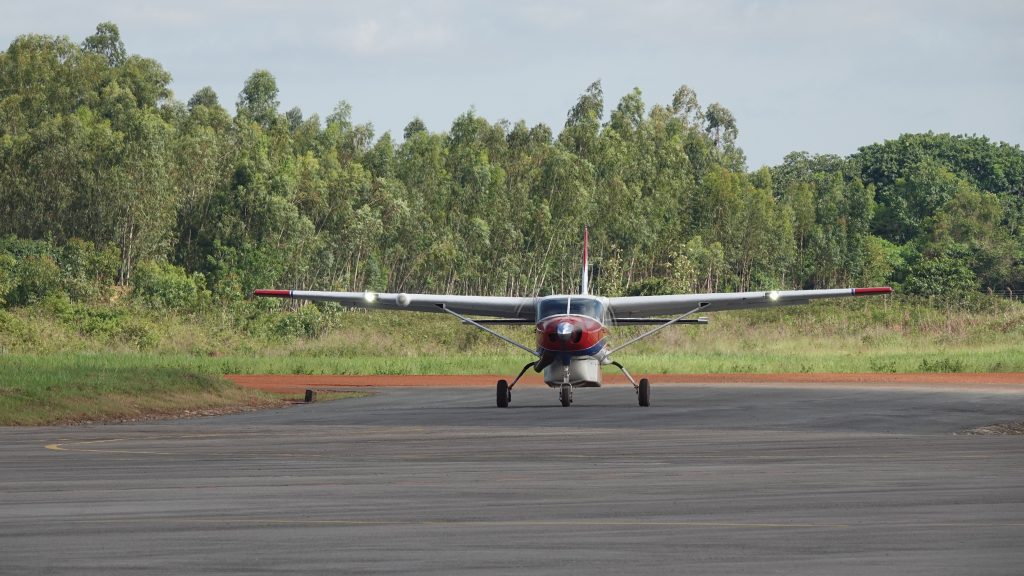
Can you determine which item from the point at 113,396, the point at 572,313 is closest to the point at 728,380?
the point at 572,313

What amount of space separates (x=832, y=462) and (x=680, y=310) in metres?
22.6

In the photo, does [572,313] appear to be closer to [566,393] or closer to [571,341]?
[571,341]

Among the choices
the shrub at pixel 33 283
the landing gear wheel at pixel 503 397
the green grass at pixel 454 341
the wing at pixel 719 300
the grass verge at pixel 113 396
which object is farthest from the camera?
the shrub at pixel 33 283

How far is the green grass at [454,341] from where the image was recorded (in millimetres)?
51250

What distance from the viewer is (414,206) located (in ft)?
348

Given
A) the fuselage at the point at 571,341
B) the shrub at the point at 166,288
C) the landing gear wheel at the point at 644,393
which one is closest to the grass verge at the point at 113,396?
the fuselage at the point at 571,341

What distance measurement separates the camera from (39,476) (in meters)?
15.1

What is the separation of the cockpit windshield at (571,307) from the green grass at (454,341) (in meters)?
13.6

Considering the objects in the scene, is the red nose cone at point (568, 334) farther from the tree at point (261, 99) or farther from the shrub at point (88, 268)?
the tree at point (261, 99)

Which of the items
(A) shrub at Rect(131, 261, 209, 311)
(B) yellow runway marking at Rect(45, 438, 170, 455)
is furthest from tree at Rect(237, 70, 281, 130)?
(B) yellow runway marking at Rect(45, 438, 170, 455)

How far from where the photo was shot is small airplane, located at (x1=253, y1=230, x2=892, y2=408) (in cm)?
3259

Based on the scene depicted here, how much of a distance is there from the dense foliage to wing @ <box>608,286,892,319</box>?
120ft

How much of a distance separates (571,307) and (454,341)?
103ft

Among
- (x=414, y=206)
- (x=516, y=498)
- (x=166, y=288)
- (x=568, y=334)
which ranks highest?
(x=414, y=206)
